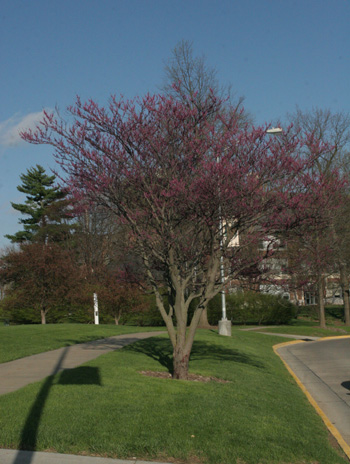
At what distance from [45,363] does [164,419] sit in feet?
20.3

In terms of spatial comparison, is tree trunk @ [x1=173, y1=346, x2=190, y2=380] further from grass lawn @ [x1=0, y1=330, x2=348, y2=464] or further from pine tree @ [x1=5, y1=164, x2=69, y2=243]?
pine tree @ [x1=5, y1=164, x2=69, y2=243]

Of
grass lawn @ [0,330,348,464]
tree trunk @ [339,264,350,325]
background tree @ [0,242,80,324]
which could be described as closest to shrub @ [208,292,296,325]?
tree trunk @ [339,264,350,325]

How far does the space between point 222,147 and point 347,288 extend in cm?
3053

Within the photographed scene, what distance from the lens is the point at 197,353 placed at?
16672 millimetres

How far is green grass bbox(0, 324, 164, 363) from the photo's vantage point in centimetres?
1513

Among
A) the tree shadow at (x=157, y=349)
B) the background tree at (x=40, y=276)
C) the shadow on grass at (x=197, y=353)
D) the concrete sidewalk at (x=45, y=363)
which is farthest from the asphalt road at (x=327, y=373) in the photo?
the background tree at (x=40, y=276)

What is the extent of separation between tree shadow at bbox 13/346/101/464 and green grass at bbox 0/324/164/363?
1.91 meters

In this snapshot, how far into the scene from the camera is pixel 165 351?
16.5m

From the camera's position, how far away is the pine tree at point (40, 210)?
56.0 metres

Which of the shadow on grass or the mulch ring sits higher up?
the shadow on grass

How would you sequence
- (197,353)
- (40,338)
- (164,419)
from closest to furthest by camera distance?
(164,419), (197,353), (40,338)

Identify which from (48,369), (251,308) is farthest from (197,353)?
(251,308)

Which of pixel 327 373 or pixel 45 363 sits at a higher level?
pixel 45 363

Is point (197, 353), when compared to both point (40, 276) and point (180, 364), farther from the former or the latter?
point (40, 276)
